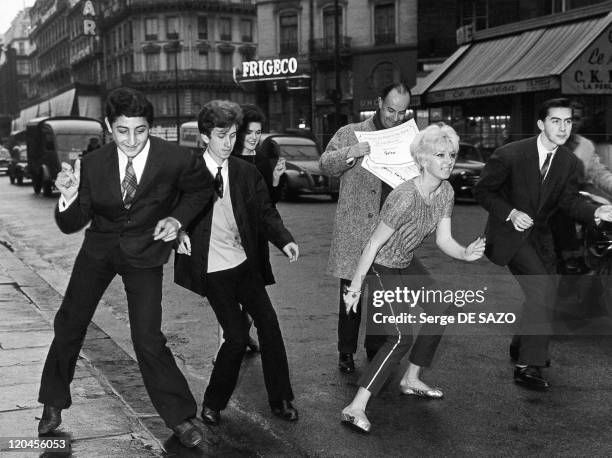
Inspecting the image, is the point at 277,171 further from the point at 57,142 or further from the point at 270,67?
the point at 270,67

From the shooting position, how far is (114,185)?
3887mm

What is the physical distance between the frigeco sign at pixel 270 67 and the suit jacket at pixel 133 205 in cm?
4432

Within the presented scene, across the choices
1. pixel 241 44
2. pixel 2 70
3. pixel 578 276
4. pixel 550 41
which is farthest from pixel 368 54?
pixel 2 70

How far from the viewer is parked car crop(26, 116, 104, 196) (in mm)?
26938

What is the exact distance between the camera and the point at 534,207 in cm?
516

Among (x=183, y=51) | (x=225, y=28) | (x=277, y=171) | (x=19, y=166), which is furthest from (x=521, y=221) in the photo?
(x=225, y=28)

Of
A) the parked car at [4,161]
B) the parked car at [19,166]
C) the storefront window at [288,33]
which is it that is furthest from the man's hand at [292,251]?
the storefront window at [288,33]

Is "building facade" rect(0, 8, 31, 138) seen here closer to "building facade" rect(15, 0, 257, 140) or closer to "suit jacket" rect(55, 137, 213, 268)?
"building facade" rect(15, 0, 257, 140)

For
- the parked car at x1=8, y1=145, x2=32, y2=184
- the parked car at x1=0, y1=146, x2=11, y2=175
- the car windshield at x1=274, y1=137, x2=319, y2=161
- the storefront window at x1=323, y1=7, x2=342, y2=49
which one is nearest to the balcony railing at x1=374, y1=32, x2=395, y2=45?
the storefront window at x1=323, y1=7, x2=342, y2=49

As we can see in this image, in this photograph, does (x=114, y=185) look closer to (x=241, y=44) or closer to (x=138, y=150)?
(x=138, y=150)

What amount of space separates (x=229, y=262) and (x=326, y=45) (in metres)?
44.8

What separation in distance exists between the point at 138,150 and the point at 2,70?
486 feet

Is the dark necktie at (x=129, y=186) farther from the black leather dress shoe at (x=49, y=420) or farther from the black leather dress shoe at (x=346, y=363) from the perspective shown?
the black leather dress shoe at (x=346, y=363)

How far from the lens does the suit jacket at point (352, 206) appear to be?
5.40 m
